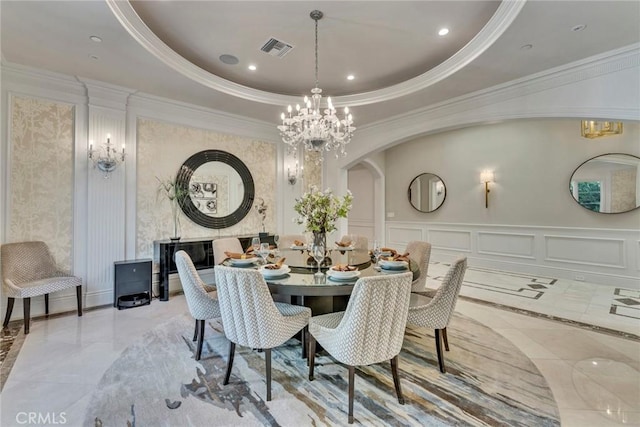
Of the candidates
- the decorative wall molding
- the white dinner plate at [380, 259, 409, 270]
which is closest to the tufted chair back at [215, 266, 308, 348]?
the white dinner plate at [380, 259, 409, 270]

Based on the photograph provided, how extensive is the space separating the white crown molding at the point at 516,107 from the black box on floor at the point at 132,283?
4299mm

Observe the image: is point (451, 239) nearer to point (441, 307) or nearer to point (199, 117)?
point (441, 307)

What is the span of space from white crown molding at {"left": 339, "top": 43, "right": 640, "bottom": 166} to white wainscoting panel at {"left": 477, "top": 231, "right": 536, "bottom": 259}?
3163mm

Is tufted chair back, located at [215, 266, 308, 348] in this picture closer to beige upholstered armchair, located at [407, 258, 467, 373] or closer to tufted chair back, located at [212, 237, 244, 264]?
Result: beige upholstered armchair, located at [407, 258, 467, 373]

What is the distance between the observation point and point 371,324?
1854 mm

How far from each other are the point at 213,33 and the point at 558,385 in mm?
4499

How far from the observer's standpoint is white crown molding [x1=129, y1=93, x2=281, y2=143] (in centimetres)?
436

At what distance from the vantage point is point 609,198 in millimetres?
5066

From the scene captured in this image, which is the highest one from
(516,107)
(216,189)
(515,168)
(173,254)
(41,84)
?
(41,84)

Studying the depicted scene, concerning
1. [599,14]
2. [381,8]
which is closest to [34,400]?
[381,8]

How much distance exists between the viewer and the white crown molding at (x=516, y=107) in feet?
10.0

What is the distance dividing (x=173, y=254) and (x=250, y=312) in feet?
9.25

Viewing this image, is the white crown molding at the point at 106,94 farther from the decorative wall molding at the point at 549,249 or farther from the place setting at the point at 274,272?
the decorative wall molding at the point at 549,249

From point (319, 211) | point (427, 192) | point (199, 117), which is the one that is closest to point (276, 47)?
point (319, 211)
